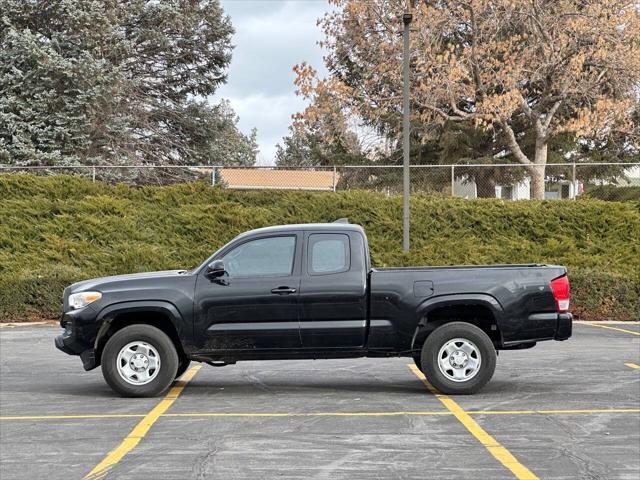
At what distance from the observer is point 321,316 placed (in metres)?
9.58

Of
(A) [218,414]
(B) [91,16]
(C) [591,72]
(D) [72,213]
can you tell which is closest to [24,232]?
(D) [72,213]

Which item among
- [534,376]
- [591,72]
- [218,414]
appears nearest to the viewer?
[218,414]

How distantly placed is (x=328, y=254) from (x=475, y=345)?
1895 millimetres

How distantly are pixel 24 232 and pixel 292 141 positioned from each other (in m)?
63.5

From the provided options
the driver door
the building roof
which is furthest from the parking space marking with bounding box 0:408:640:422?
the building roof

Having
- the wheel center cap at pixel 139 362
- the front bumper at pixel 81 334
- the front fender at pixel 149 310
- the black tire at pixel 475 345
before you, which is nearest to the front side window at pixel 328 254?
the black tire at pixel 475 345

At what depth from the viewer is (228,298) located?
31.5 ft

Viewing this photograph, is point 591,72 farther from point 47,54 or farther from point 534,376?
point 534,376

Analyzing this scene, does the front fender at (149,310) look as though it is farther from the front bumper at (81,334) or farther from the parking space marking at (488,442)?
the parking space marking at (488,442)

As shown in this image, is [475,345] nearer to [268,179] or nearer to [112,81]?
[268,179]

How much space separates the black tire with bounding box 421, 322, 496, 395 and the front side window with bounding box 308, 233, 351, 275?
4.14 ft

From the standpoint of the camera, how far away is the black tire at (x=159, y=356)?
954 cm

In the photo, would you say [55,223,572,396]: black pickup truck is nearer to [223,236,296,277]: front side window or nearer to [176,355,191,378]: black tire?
[223,236,296,277]: front side window

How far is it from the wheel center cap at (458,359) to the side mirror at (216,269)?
105 inches
